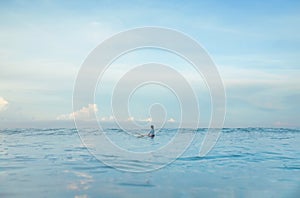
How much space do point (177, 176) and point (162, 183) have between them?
1.82m

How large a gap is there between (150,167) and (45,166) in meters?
5.75

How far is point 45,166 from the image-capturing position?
17.2 metres

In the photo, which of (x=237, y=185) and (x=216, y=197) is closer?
(x=216, y=197)

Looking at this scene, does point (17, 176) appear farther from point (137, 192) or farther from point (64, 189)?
point (137, 192)

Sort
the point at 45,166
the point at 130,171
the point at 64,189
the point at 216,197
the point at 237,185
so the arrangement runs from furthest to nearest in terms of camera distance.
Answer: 1. the point at 45,166
2. the point at 130,171
3. the point at 237,185
4. the point at 64,189
5. the point at 216,197

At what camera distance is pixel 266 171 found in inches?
651

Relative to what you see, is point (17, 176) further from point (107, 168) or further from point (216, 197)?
point (216, 197)

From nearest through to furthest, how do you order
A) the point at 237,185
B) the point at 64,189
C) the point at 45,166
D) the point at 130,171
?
the point at 64,189 < the point at 237,185 < the point at 130,171 < the point at 45,166

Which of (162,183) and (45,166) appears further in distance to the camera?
(45,166)

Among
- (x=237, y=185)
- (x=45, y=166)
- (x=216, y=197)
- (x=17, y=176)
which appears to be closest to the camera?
(x=216, y=197)

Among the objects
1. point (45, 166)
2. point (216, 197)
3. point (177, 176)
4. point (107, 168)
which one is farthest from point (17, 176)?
point (216, 197)

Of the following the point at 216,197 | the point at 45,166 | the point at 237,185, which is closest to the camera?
the point at 216,197

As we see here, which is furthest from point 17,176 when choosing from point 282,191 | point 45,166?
point 282,191

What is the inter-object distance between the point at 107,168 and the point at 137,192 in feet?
18.4
